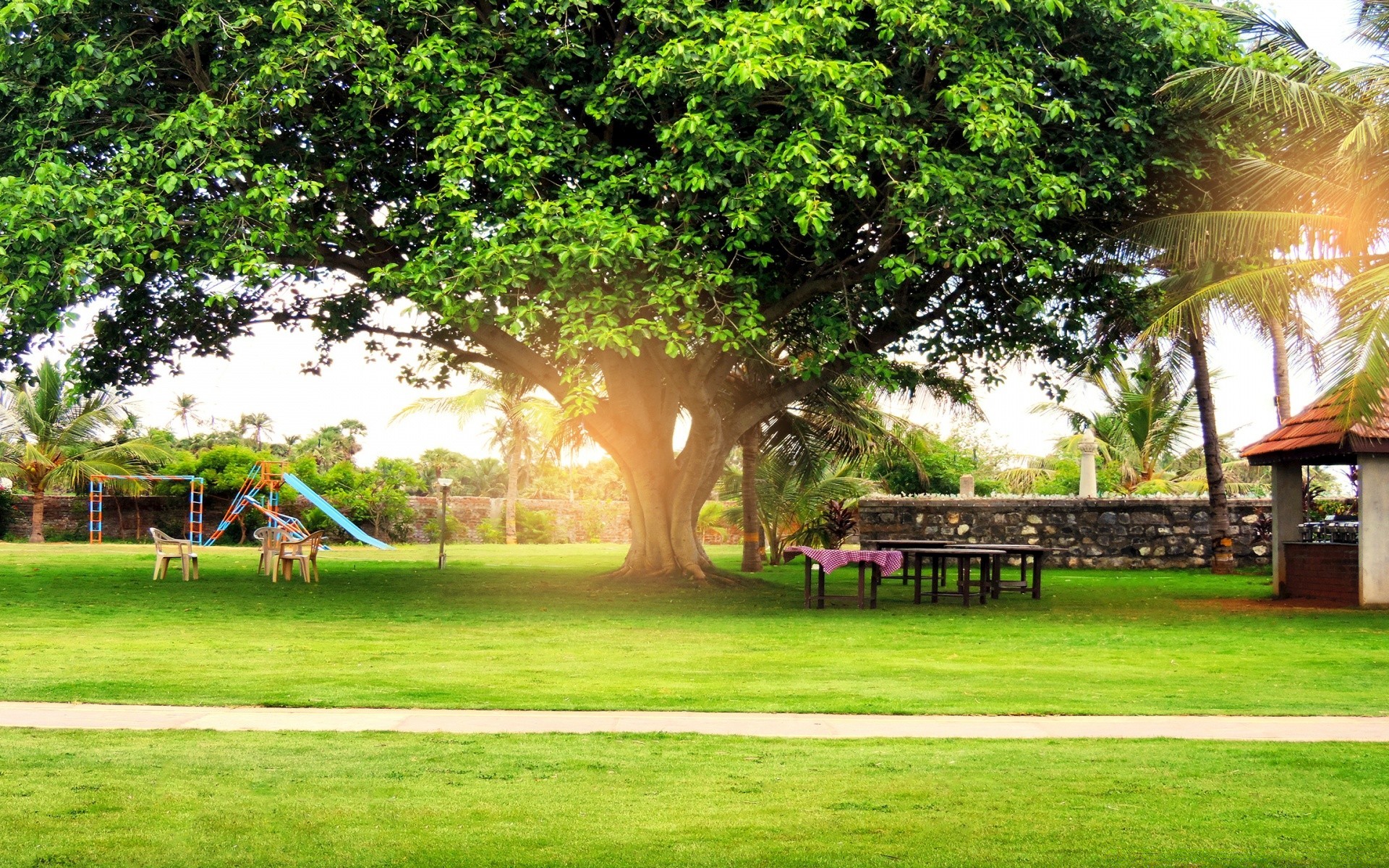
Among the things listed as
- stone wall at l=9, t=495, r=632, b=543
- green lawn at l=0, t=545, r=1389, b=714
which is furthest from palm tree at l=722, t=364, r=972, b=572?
stone wall at l=9, t=495, r=632, b=543

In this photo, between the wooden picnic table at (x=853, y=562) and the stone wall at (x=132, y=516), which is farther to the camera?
the stone wall at (x=132, y=516)

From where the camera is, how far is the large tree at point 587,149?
14.8 metres

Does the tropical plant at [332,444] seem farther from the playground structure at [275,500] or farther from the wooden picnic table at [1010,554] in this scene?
the wooden picnic table at [1010,554]

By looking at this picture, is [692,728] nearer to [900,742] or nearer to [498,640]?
[900,742]

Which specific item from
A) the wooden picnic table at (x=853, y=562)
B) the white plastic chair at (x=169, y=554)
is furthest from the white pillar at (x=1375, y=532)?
the white plastic chair at (x=169, y=554)

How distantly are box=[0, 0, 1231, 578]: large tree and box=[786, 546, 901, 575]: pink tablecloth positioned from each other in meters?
2.28

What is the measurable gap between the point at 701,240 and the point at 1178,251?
6911 mm

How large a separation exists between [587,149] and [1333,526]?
37.2 feet

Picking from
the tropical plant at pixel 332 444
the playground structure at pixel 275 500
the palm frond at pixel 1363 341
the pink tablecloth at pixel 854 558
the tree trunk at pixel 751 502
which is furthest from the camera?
the tropical plant at pixel 332 444

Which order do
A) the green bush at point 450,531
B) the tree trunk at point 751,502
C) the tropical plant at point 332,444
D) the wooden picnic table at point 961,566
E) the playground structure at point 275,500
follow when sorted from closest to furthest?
the wooden picnic table at point 961,566, the tree trunk at point 751,502, the playground structure at point 275,500, the green bush at point 450,531, the tropical plant at point 332,444

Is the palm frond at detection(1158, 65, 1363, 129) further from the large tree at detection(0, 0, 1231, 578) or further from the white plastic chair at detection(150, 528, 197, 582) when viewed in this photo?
the white plastic chair at detection(150, 528, 197, 582)

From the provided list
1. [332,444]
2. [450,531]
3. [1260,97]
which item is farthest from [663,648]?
[332,444]

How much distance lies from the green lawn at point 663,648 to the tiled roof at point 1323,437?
2106 millimetres

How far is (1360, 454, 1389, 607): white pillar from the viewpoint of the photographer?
17.2 metres
